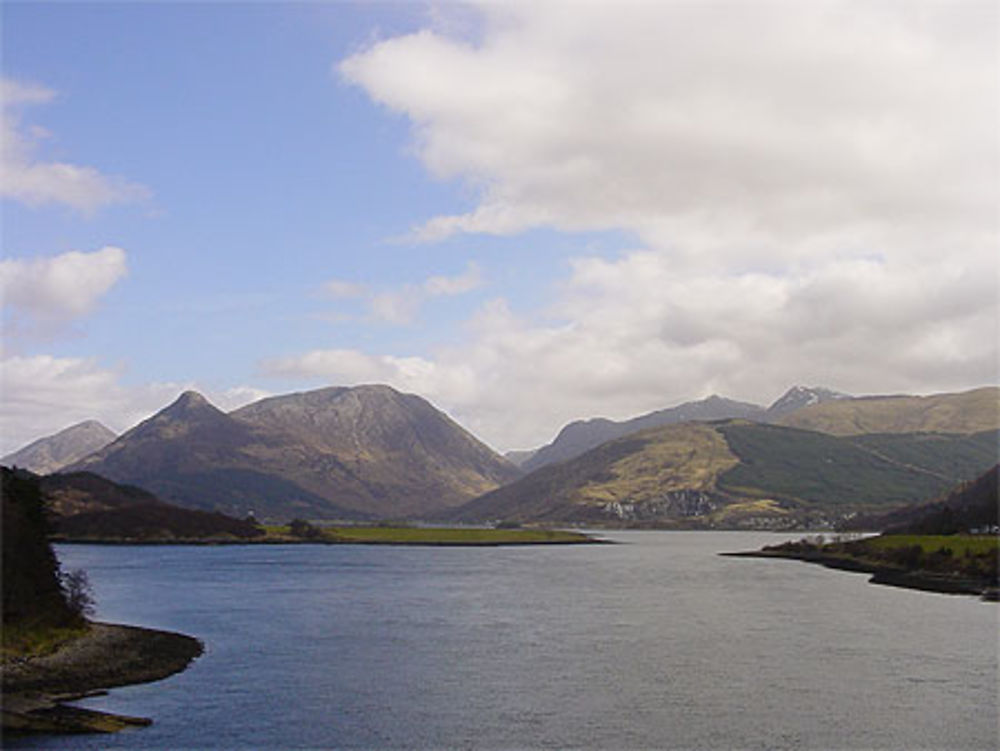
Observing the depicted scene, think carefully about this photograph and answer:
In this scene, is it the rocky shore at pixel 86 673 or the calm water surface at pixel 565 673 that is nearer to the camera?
the rocky shore at pixel 86 673

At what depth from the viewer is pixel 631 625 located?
4493 inches

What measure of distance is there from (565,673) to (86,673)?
36785 mm

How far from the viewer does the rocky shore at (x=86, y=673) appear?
2325 inches

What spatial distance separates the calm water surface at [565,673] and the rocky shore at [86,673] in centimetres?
228

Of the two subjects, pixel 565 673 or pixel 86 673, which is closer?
pixel 86 673

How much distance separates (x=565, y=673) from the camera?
81.4 metres

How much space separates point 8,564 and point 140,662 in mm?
13903

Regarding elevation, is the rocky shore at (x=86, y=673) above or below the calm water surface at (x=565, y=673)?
above

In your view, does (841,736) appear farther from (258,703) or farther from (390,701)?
(258,703)

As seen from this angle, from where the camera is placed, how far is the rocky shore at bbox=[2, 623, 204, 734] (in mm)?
59062

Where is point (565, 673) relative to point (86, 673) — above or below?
below

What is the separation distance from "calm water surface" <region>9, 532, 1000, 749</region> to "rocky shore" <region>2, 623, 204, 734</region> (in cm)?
228

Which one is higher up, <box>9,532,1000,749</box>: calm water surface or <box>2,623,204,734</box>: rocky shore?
<box>2,623,204,734</box>: rocky shore

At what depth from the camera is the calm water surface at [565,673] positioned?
201ft
